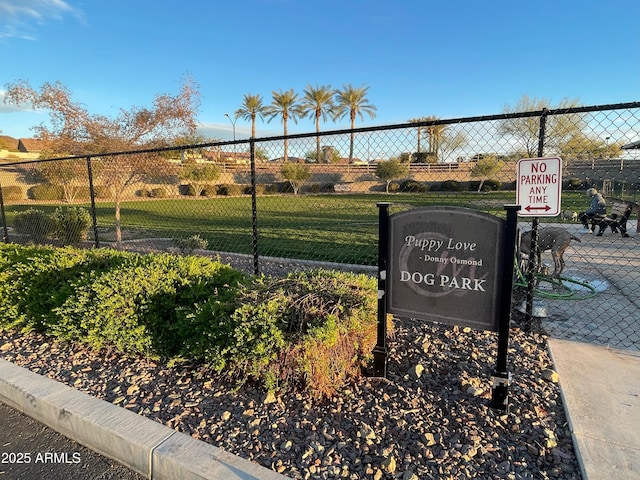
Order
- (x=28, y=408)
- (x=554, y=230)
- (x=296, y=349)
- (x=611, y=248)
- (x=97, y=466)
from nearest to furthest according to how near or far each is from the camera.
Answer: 1. (x=97, y=466)
2. (x=296, y=349)
3. (x=28, y=408)
4. (x=554, y=230)
5. (x=611, y=248)

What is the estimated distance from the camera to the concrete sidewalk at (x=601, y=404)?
191 centimetres

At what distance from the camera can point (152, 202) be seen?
71.1 ft

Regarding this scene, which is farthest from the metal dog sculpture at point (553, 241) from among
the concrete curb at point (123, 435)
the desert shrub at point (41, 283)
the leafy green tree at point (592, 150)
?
the desert shrub at point (41, 283)

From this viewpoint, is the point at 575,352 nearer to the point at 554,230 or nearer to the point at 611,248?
the point at 554,230

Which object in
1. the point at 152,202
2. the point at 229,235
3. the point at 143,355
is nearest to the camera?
the point at 143,355

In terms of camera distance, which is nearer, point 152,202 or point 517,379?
point 517,379

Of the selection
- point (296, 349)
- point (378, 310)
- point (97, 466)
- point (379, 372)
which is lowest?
point (97, 466)

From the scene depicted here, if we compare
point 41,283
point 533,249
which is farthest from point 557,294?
point 41,283

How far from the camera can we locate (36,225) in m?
8.33

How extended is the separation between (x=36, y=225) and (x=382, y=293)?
8.71m

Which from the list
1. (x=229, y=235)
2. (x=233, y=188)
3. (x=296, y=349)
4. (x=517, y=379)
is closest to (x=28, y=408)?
(x=296, y=349)

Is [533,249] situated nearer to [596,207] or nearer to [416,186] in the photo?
[596,207]

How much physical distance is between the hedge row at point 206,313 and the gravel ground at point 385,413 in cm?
17

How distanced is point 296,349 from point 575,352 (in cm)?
236
